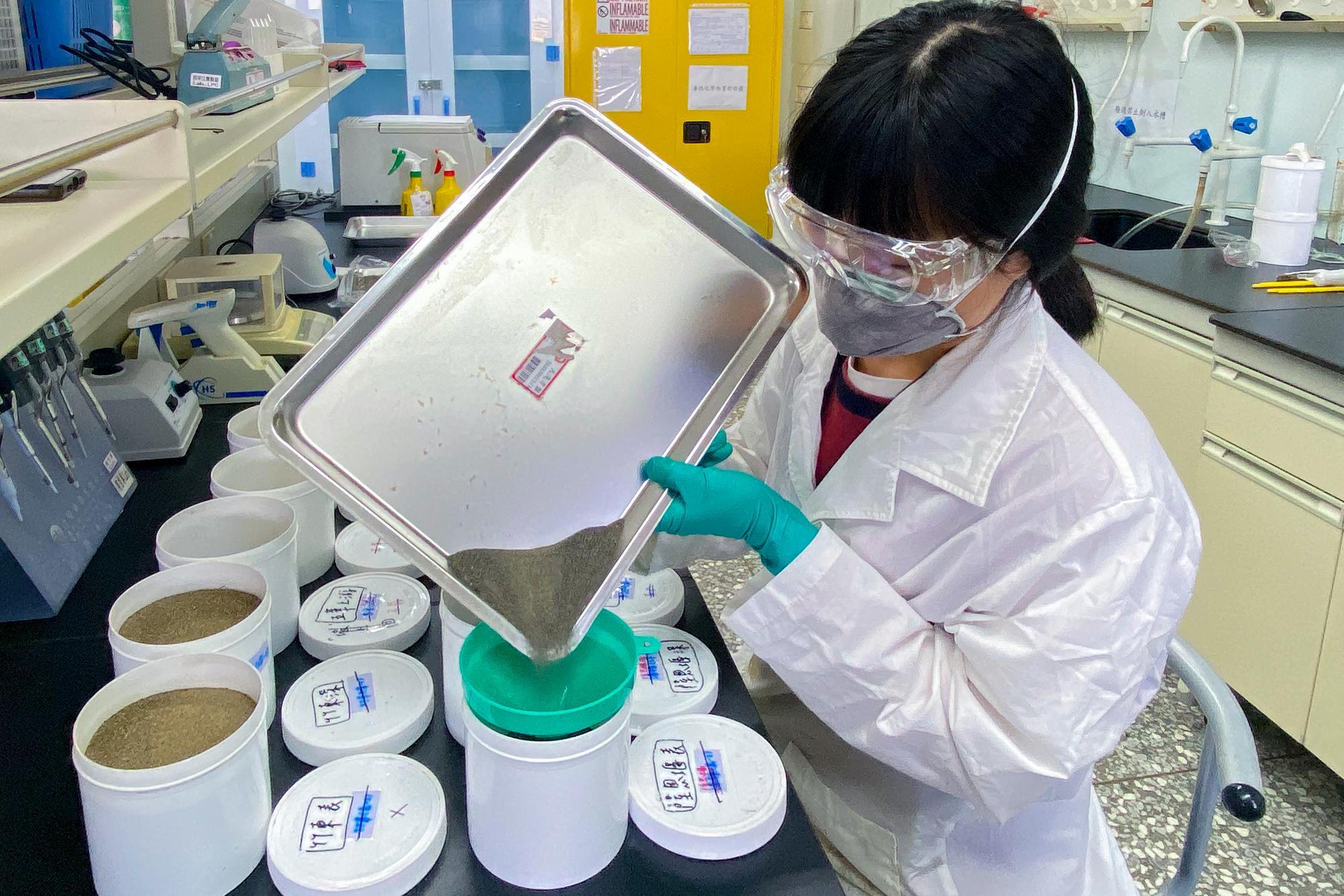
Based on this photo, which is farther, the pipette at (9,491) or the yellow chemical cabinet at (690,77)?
the yellow chemical cabinet at (690,77)

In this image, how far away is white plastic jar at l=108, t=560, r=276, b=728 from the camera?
0.90 m

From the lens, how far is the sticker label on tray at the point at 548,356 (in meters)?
1.00

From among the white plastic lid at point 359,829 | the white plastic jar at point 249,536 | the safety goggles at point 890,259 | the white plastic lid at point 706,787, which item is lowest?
the white plastic lid at point 706,787

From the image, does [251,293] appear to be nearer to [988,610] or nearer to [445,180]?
[445,180]

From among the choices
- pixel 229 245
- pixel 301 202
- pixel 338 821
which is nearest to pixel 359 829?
pixel 338 821

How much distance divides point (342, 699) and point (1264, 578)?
1.88m

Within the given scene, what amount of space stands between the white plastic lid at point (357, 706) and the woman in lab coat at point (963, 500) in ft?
1.07

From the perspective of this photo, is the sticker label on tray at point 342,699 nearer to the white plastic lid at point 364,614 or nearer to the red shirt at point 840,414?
the white plastic lid at point 364,614

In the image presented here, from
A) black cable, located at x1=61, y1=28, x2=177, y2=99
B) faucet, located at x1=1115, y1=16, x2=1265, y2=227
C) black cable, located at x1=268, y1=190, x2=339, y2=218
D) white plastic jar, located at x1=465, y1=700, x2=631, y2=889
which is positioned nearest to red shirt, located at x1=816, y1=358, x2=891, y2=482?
white plastic jar, located at x1=465, y1=700, x2=631, y2=889

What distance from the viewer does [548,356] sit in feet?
3.30

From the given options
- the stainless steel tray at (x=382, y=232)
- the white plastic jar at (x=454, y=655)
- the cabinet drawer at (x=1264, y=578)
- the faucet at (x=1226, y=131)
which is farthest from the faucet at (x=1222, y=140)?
the white plastic jar at (x=454, y=655)

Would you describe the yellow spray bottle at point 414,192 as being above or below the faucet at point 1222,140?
below

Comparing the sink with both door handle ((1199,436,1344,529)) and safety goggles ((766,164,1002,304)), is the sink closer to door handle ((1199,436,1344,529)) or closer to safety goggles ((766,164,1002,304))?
door handle ((1199,436,1344,529))

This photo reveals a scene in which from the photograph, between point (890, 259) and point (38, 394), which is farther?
point (38, 394)
